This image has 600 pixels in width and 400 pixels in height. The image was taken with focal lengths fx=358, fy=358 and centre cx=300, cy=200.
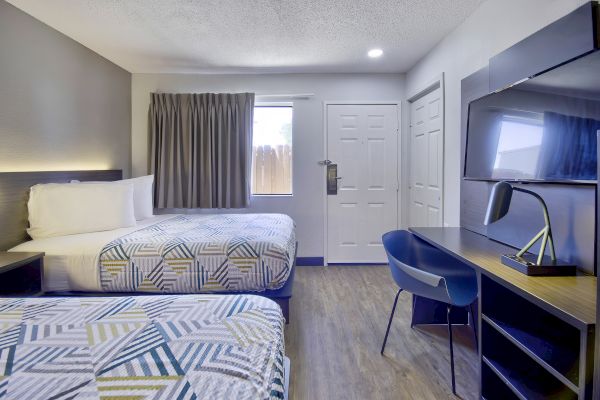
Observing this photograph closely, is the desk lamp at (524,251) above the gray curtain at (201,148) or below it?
below

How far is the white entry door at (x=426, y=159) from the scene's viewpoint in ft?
11.2

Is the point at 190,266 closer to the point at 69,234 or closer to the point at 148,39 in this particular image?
the point at 69,234

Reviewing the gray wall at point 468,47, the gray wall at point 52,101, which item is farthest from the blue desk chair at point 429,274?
the gray wall at point 52,101

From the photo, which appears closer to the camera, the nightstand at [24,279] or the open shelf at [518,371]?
the open shelf at [518,371]

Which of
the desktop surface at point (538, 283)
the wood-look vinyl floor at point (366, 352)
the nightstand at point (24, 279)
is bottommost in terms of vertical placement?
the wood-look vinyl floor at point (366, 352)

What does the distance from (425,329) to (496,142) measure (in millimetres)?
1433

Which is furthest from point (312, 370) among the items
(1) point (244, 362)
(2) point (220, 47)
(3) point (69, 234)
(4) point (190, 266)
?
(2) point (220, 47)

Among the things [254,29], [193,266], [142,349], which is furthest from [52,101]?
[142,349]

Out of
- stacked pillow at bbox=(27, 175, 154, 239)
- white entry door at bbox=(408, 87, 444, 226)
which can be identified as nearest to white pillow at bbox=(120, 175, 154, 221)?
stacked pillow at bbox=(27, 175, 154, 239)

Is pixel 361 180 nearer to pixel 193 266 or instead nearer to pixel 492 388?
pixel 193 266

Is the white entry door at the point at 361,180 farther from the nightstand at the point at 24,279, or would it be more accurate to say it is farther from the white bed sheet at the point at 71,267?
the nightstand at the point at 24,279

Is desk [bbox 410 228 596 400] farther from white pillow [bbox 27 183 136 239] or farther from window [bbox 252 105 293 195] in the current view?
window [bbox 252 105 293 195]

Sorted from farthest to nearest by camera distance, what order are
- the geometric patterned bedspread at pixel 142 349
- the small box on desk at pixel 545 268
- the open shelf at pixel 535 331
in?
1. the small box on desk at pixel 545 268
2. the open shelf at pixel 535 331
3. the geometric patterned bedspread at pixel 142 349

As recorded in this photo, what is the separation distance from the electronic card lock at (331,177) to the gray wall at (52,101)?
2.49m
